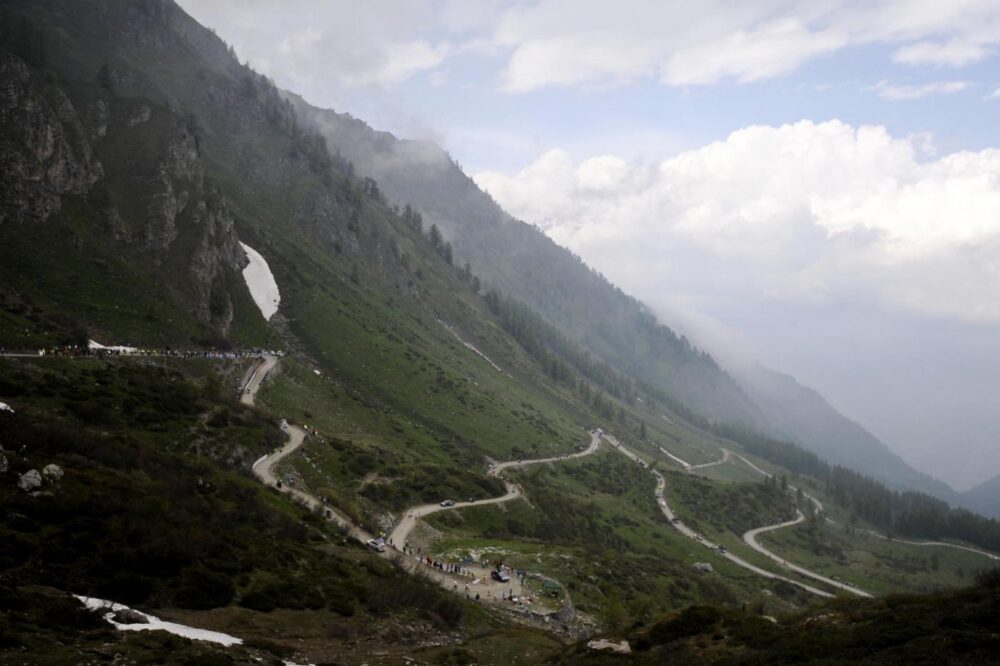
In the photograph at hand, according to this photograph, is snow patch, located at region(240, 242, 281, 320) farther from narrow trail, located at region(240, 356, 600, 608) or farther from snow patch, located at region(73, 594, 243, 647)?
snow patch, located at region(73, 594, 243, 647)

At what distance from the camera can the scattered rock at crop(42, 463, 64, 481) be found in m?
31.3

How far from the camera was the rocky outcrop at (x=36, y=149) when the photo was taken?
10019 centimetres

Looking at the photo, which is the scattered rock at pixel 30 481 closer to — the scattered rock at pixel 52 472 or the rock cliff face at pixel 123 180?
the scattered rock at pixel 52 472

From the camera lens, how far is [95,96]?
141 m

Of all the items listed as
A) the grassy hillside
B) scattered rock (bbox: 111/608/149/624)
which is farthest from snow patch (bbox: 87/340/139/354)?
the grassy hillside

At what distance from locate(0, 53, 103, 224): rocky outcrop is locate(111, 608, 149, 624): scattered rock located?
4095 inches

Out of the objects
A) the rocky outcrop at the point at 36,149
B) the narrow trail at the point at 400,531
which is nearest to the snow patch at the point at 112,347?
the narrow trail at the point at 400,531

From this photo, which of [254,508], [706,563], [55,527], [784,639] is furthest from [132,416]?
[706,563]

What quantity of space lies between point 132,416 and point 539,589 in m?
45.9

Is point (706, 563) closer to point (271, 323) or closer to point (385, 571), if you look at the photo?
point (385, 571)

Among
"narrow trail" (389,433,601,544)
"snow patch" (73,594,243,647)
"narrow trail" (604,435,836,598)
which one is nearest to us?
"snow patch" (73,594,243,647)

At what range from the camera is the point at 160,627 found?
23547 millimetres

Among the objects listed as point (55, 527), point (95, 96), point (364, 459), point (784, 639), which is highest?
point (95, 96)

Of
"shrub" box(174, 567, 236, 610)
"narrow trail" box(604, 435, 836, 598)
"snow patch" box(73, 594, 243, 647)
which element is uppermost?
"snow patch" box(73, 594, 243, 647)
